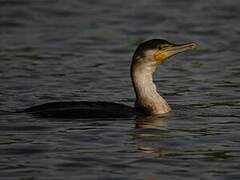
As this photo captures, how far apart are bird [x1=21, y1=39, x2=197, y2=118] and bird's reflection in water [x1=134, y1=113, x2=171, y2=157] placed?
0.65 ft

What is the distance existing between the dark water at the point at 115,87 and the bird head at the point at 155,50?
836 millimetres

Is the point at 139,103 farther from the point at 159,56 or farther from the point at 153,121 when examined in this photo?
the point at 159,56

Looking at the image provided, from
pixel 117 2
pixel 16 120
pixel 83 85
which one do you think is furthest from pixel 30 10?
pixel 16 120

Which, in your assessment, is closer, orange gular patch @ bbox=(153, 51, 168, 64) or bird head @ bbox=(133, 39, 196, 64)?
bird head @ bbox=(133, 39, 196, 64)

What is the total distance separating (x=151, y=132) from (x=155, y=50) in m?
1.75

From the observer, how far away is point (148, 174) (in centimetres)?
1138

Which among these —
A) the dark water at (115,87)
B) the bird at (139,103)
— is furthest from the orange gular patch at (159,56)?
the dark water at (115,87)

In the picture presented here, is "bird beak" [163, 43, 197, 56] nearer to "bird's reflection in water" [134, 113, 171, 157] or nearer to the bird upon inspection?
the bird

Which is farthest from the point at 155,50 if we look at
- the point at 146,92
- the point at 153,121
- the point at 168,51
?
the point at 153,121

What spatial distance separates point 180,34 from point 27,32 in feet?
11.0

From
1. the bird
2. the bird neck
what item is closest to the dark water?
the bird

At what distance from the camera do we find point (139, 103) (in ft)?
49.2

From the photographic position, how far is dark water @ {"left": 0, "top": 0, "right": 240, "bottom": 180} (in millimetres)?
11859

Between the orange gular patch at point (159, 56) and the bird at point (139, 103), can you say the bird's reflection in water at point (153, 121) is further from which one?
the orange gular patch at point (159, 56)
